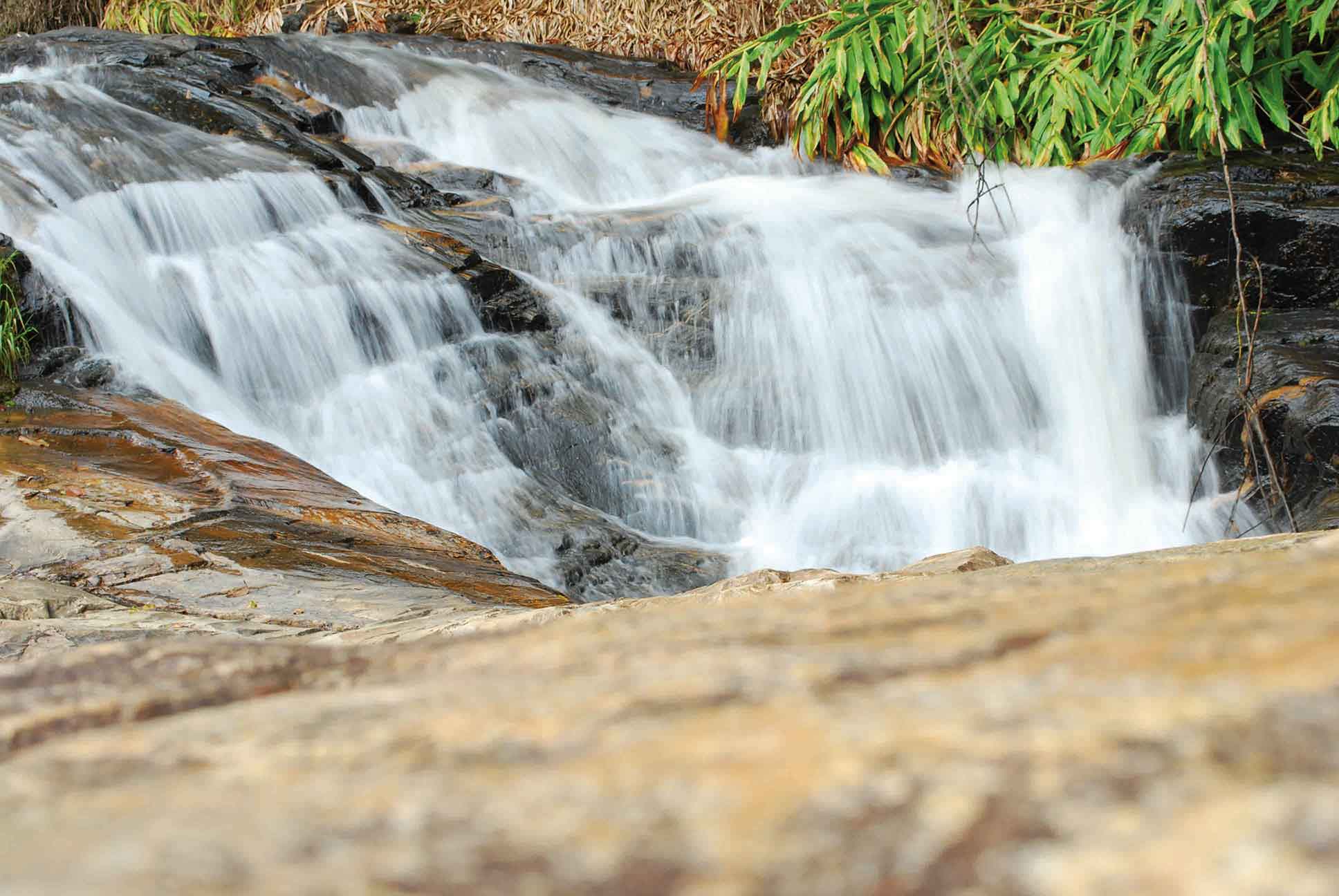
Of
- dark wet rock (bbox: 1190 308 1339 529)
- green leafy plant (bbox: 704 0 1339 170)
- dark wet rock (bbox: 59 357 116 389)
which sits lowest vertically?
dark wet rock (bbox: 1190 308 1339 529)

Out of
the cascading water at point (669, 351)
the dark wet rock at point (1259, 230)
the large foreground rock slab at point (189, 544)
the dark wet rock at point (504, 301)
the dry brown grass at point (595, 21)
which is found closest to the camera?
the large foreground rock slab at point (189, 544)

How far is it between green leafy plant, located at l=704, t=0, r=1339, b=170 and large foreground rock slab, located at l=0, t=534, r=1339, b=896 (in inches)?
200

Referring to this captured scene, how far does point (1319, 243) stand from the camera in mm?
5711

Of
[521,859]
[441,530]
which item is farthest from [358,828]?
[441,530]

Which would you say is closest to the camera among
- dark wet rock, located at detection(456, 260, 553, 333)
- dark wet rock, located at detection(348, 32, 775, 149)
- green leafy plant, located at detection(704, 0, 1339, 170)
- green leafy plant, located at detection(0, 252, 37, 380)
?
green leafy plant, located at detection(0, 252, 37, 380)

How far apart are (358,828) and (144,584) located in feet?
8.64

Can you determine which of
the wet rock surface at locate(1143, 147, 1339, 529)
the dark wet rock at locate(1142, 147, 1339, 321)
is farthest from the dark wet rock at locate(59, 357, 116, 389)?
the dark wet rock at locate(1142, 147, 1339, 321)

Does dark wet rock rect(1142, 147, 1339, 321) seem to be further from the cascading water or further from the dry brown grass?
the dry brown grass

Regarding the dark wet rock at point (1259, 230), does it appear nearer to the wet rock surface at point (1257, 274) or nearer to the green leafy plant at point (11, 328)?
the wet rock surface at point (1257, 274)

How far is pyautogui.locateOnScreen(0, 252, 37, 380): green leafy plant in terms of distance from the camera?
475cm

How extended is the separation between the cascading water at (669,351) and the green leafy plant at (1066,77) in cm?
53

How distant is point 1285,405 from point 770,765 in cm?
479

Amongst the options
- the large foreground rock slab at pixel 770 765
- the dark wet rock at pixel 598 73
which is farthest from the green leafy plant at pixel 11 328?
the dark wet rock at pixel 598 73

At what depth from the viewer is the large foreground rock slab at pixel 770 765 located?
482 millimetres
